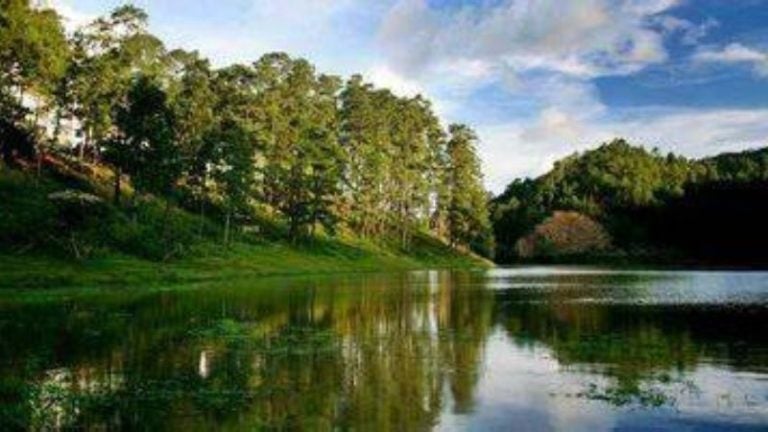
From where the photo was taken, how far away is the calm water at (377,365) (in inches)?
906

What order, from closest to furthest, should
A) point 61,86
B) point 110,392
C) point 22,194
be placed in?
1. point 110,392
2. point 22,194
3. point 61,86

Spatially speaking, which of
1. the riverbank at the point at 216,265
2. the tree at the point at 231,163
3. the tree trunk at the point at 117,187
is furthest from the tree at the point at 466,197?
the tree trunk at the point at 117,187

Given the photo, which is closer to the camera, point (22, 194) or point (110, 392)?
point (110, 392)

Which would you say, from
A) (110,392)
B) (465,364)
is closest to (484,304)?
(465,364)

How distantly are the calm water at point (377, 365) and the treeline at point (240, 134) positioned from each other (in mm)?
39773

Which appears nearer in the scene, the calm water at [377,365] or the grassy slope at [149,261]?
the calm water at [377,365]

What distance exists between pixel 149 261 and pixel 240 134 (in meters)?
29.1

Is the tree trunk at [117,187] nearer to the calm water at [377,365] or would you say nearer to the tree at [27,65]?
the tree at [27,65]

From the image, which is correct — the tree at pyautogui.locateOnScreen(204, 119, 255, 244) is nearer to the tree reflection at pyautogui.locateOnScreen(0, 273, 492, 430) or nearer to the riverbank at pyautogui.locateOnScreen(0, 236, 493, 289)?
the riverbank at pyautogui.locateOnScreen(0, 236, 493, 289)

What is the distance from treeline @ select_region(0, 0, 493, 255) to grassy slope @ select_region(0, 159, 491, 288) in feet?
13.2

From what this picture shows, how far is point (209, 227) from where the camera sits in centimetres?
11388

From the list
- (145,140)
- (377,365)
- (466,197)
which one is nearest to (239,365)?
(377,365)

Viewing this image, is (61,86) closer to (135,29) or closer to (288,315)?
(135,29)

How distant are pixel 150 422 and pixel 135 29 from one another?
336 ft
